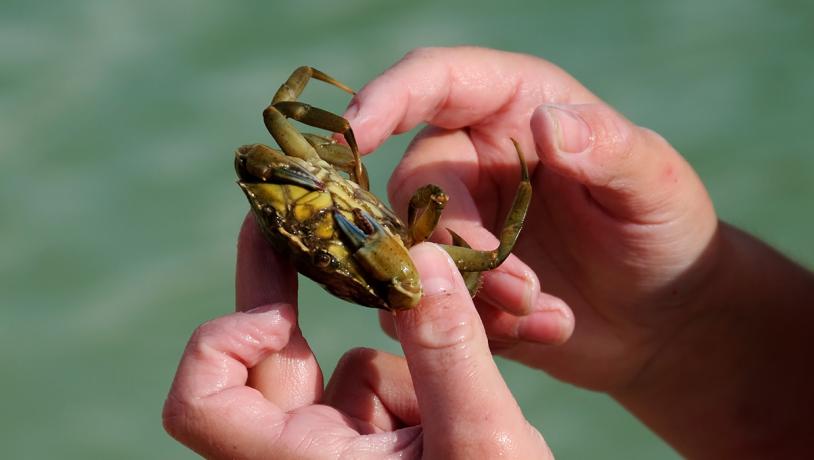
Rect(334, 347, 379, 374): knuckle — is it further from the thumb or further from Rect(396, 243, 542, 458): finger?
the thumb

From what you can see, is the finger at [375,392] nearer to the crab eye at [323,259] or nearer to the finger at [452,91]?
the crab eye at [323,259]

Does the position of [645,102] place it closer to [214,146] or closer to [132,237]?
[214,146]

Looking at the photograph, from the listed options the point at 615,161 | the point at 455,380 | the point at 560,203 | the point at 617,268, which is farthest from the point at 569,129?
the point at 455,380

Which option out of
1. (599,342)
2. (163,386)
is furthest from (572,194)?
(163,386)

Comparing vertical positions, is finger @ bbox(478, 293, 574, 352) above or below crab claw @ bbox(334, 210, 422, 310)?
below

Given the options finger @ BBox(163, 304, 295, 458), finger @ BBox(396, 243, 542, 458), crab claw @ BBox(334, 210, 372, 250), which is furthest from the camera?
crab claw @ BBox(334, 210, 372, 250)

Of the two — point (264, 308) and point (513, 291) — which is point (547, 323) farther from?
point (264, 308)

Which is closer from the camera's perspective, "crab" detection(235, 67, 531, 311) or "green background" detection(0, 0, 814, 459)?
"crab" detection(235, 67, 531, 311)

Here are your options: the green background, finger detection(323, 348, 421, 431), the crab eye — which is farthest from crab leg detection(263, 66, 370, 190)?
the green background
